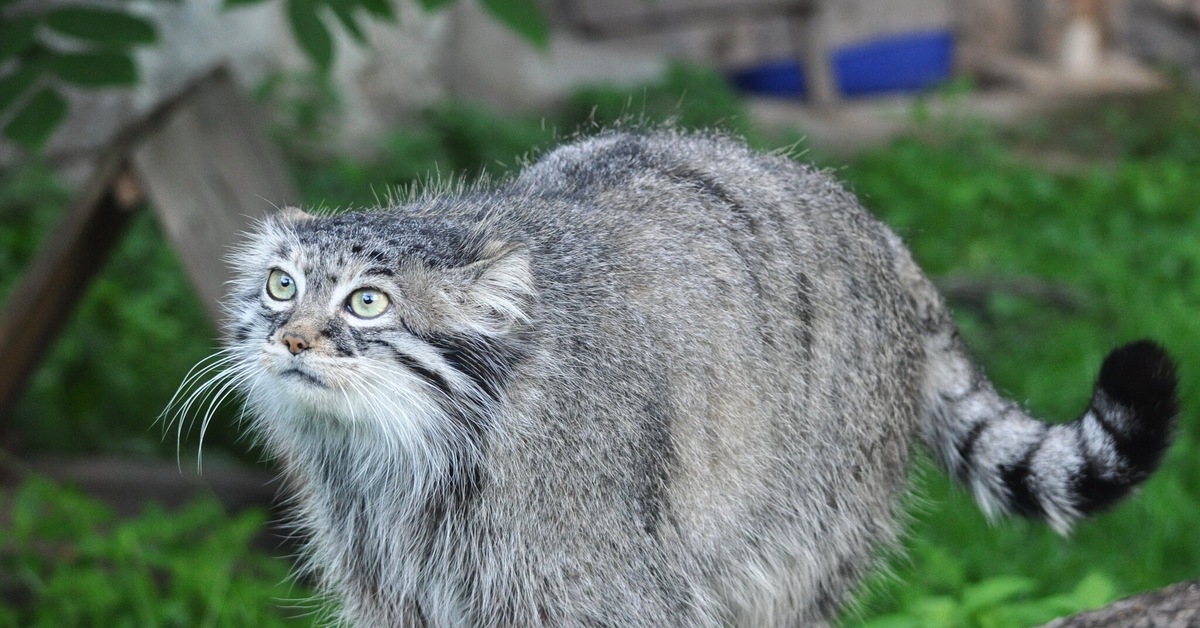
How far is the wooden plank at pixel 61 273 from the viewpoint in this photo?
4.83 m

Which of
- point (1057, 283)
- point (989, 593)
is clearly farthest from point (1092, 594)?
point (1057, 283)

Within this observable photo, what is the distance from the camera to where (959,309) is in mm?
6969

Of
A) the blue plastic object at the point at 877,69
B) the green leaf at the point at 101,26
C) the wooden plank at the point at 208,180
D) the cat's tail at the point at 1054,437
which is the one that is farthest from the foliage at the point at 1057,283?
the green leaf at the point at 101,26

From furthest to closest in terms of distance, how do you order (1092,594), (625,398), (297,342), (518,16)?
(518,16), (1092,594), (625,398), (297,342)

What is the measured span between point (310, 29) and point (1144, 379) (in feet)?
7.74

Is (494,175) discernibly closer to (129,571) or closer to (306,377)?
(129,571)

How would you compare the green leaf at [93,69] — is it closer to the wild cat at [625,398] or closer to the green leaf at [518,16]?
the green leaf at [518,16]

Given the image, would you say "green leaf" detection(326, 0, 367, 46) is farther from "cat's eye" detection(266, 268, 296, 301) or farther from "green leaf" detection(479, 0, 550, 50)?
"cat's eye" detection(266, 268, 296, 301)

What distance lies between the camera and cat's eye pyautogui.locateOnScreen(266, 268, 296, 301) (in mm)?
2555

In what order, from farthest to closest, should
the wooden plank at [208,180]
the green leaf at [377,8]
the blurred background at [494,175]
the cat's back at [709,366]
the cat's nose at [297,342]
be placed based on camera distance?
the wooden plank at [208,180], the blurred background at [494,175], the green leaf at [377,8], the cat's back at [709,366], the cat's nose at [297,342]

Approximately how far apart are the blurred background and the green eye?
445 millimetres

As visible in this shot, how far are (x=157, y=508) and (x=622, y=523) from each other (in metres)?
2.99

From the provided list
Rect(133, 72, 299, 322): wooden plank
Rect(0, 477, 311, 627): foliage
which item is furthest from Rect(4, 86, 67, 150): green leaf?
Rect(0, 477, 311, 627): foliage

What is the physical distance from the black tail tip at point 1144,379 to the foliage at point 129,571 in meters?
2.60
